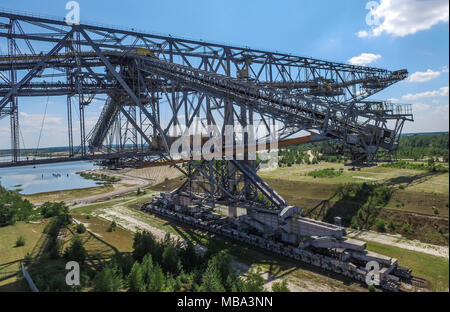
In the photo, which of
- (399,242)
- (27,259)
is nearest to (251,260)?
(399,242)

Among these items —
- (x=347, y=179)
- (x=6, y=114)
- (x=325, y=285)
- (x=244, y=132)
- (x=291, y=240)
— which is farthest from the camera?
(x=347, y=179)

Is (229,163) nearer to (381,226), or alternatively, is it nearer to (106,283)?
(381,226)

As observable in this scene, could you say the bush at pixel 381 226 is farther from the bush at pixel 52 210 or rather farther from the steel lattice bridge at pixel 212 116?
the bush at pixel 52 210

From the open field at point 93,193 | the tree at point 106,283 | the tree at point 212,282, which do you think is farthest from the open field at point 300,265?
the open field at point 93,193
